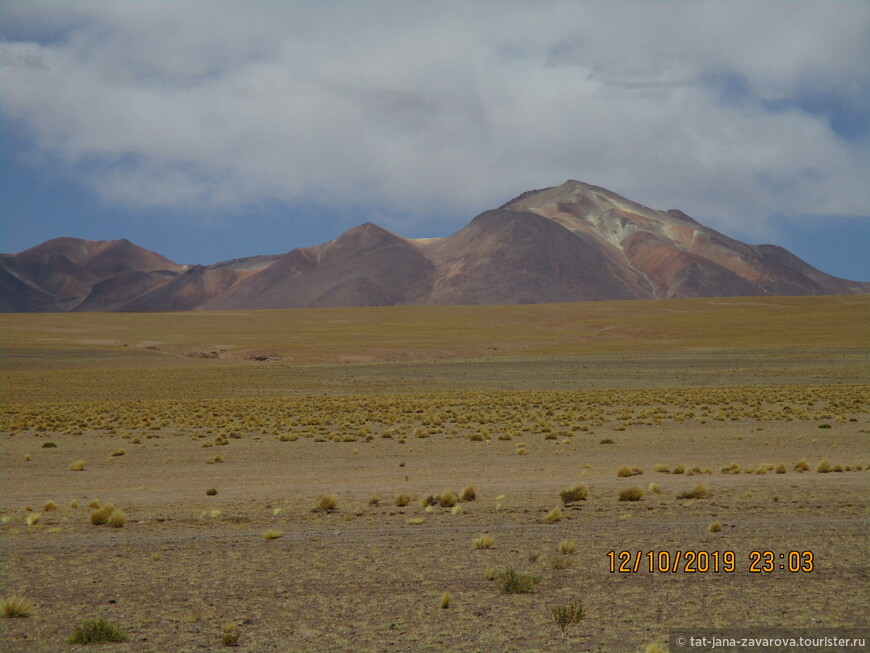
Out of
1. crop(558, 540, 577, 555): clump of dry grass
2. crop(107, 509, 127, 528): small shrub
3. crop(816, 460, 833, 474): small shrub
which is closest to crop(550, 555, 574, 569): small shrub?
crop(558, 540, 577, 555): clump of dry grass

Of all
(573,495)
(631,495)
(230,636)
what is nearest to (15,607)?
(230,636)

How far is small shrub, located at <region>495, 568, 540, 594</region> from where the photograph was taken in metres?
8.70

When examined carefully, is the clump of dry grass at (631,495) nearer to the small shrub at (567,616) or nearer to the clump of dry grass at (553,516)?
the clump of dry grass at (553,516)

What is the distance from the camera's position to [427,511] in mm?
13391

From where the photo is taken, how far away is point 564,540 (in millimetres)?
10703

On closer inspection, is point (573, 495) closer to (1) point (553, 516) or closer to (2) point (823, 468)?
(1) point (553, 516)

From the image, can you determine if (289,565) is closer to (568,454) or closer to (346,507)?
(346,507)

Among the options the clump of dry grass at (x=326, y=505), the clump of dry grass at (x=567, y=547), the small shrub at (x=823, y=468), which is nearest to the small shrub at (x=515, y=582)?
the clump of dry grass at (x=567, y=547)

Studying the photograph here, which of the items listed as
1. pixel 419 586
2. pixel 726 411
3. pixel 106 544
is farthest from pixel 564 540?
pixel 726 411

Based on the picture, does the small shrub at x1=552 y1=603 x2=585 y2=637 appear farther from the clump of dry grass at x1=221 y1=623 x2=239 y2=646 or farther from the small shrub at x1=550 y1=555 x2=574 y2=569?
the clump of dry grass at x1=221 y1=623 x2=239 y2=646

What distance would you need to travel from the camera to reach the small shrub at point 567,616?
25.0ft

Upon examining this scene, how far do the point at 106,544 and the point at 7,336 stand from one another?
3581 inches

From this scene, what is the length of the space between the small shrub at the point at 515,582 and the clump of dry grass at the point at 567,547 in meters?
1.32

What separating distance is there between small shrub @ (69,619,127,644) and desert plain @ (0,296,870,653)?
6.0 inches
